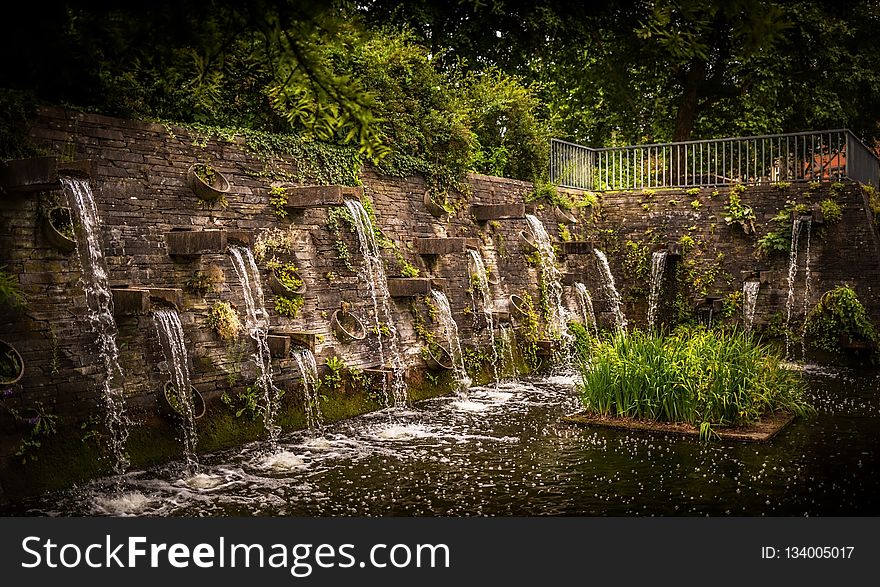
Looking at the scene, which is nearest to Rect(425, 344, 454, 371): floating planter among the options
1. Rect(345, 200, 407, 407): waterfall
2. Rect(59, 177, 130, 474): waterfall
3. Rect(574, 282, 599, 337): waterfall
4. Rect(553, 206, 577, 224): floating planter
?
Rect(345, 200, 407, 407): waterfall

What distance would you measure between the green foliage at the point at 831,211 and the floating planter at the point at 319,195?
9.55 meters

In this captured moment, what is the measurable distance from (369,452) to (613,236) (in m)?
10.3

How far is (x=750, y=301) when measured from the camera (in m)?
15.2

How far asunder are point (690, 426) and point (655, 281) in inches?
313

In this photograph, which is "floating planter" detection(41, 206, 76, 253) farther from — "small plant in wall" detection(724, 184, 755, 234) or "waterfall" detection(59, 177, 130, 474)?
"small plant in wall" detection(724, 184, 755, 234)

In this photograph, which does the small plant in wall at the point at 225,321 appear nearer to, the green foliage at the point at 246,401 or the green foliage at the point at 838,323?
the green foliage at the point at 246,401

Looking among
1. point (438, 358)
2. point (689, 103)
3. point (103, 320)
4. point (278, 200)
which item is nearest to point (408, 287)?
point (438, 358)

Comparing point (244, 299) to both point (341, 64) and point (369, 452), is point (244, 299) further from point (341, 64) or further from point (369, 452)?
point (341, 64)

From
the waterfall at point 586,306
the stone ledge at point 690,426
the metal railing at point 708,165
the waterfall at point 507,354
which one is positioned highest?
the metal railing at point 708,165

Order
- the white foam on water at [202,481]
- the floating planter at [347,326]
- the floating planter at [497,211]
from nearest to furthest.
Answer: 1. the white foam on water at [202,481]
2. the floating planter at [347,326]
3. the floating planter at [497,211]

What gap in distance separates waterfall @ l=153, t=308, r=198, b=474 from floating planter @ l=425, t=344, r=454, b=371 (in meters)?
3.99

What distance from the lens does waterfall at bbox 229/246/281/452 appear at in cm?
831

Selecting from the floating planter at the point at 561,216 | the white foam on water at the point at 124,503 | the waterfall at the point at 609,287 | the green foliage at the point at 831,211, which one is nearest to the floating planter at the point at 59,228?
the white foam on water at the point at 124,503

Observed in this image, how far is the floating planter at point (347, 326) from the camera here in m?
9.66
